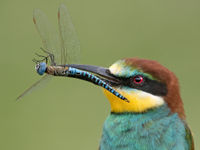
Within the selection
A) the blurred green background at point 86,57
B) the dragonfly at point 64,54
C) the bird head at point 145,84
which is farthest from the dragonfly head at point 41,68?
the blurred green background at point 86,57

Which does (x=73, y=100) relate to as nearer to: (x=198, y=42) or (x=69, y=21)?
(x=198, y=42)

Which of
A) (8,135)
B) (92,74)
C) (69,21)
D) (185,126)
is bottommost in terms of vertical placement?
(8,135)

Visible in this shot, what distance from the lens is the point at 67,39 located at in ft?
9.23

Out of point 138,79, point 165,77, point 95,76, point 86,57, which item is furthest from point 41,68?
point 86,57

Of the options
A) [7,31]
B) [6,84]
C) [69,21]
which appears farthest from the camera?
[7,31]

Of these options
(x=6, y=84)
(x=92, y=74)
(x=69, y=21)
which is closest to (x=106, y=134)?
(x=92, y=74)

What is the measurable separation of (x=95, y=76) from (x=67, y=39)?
230mm

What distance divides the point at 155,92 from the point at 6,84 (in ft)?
6.47

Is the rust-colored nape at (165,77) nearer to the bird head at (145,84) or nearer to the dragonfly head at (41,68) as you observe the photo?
the bird head at (145,84)

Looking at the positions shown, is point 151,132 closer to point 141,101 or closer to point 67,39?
point 141,101

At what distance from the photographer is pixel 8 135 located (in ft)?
13.8

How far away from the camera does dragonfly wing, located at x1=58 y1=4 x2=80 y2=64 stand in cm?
278

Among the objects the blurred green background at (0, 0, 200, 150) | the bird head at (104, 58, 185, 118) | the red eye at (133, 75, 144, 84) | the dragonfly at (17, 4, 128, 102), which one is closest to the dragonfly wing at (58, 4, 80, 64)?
the dragonfly at (17, 4, 128, 102)

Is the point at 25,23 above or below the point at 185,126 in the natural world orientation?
above
